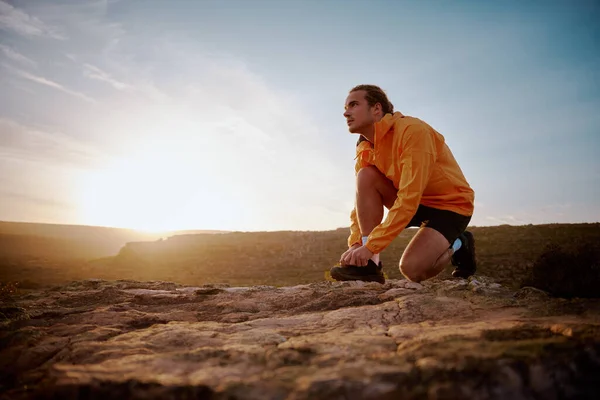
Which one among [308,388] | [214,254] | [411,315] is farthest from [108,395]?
[214,254]

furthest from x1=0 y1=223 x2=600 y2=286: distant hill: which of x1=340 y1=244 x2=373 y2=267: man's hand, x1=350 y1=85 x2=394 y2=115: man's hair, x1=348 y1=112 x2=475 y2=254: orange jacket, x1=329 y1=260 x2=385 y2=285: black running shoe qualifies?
x1=340 y1=244 x2=373 y2=267: man's hand

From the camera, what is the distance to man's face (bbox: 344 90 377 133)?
10.4 ft

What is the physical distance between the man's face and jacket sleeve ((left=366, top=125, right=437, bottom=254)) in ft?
1.66

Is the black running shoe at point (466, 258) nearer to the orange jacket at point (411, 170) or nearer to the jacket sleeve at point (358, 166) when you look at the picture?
the orange jacket at point (411, 170)

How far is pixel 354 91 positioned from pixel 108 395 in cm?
300

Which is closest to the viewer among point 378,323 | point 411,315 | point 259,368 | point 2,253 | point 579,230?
point 259,368

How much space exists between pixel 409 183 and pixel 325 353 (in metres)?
1.73

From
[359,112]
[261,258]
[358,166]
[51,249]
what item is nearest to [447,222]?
[358,166]

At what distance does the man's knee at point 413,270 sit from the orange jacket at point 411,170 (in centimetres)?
45

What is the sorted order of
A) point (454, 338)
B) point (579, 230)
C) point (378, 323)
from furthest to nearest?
point (579, 230)
point (378, 323)
point (454, 338)

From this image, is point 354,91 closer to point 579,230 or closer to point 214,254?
point 214,254

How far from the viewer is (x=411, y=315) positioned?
68.6 inches

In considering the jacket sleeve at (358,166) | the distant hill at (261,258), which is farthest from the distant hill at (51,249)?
the jacket sleeve at (358,166)

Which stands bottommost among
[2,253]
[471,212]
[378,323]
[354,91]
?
[2,253]
